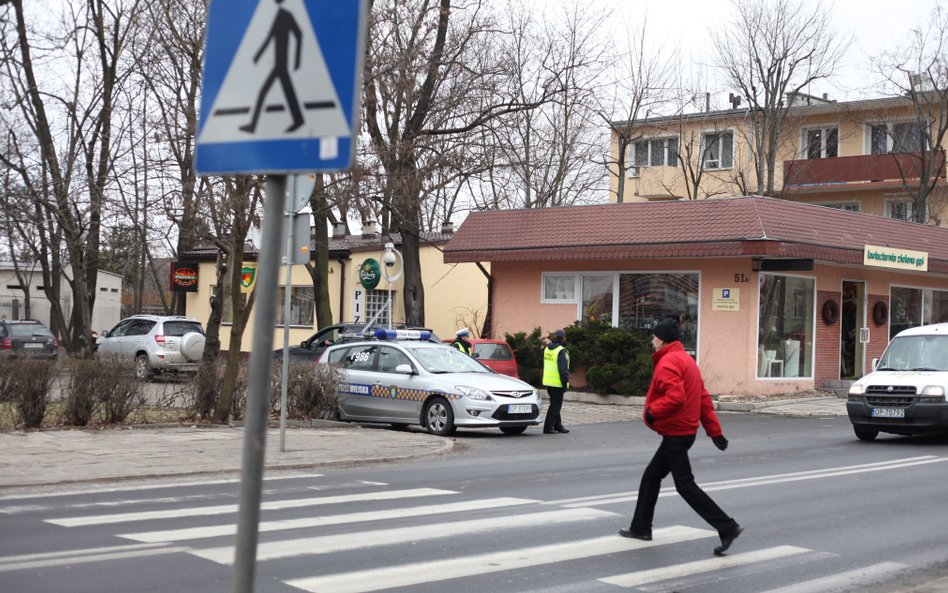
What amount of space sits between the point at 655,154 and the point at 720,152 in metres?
3.09

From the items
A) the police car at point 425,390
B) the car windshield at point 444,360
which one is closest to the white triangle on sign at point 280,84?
the police car at point 425,390

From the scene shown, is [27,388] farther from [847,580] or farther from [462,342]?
[847,580]

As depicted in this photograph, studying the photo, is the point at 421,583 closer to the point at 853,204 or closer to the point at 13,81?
the point at 13,81

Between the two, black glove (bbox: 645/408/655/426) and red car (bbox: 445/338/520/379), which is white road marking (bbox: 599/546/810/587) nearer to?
black glove (bbox: 645/408/655/426)

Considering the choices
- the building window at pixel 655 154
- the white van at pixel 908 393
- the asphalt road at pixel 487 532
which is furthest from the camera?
the building window at pixel 655 154

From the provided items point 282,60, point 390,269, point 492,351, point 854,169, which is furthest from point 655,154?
point 282,60

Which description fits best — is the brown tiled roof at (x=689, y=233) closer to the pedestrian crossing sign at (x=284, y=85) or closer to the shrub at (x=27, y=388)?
the shrub at (x=27, y=388)

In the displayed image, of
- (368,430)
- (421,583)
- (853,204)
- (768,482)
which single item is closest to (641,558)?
(421,583)

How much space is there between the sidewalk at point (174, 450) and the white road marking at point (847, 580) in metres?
7.29

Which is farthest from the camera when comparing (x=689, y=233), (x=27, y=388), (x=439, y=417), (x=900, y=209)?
(x=900, y=209)

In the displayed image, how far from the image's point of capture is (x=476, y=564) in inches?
327

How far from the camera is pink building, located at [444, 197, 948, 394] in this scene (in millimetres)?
27203

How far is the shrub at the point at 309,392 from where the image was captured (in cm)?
1911

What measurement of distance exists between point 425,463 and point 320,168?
468 inches
